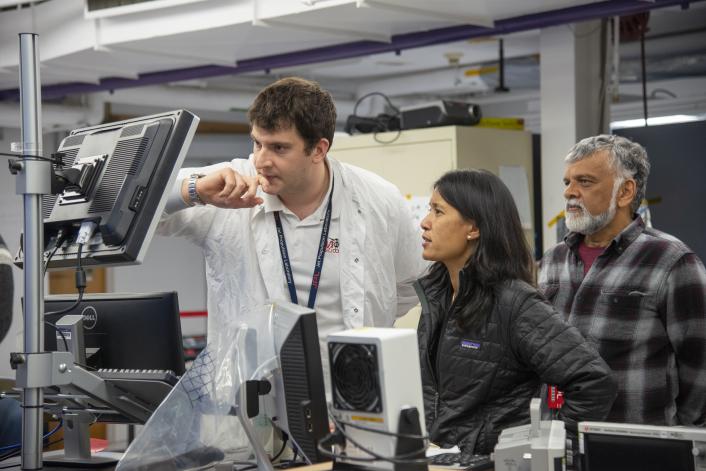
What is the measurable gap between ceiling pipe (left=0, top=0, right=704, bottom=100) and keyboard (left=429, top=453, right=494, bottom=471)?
7.91 ft

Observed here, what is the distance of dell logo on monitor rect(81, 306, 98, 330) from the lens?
2.12 meters

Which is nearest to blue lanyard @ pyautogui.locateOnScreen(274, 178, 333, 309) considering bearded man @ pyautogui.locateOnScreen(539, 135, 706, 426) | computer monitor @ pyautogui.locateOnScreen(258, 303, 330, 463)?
computer monitor @ pyautogui.locateOnScreen(258, 303, 330, 463)

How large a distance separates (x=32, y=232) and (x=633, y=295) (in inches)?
69.7

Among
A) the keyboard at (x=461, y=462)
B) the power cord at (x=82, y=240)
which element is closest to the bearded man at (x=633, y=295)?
the keyboard at (x=461, y=462)

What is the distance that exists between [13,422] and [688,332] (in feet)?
6.33

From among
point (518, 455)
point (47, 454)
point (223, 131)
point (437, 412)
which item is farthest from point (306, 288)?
point (223, 131)

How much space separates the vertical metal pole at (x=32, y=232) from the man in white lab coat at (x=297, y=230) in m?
0.59

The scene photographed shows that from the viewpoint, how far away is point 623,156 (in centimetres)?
290

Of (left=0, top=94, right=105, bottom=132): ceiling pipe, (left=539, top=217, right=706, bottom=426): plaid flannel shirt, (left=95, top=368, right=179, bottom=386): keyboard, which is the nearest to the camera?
(left=95, top=368, right=179, bottom=386): keyboard

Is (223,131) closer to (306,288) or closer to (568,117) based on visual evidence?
(568,117)

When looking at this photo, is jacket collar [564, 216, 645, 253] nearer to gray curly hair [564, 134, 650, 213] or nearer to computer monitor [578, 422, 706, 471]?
gray curly hair [564, 134, 650, 213]

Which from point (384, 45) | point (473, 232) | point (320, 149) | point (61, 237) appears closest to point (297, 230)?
point (320, 149)

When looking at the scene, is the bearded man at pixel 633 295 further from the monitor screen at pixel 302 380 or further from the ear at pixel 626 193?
the monitor screen at pixel 302 380

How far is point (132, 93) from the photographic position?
6.47 m
